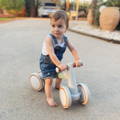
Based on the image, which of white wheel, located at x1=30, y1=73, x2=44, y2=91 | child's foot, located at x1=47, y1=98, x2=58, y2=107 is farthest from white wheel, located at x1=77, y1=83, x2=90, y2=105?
white wheel, located at x1=30, y1=73, x2=44, y2=91

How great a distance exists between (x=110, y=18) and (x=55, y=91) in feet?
15.6

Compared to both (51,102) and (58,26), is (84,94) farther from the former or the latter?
(58,26)

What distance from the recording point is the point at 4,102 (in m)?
2.50

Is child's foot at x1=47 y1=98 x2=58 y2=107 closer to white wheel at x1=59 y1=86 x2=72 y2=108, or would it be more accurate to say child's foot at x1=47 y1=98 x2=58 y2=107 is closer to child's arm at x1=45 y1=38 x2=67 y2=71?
white wheel at x1=59 y1=86 x2=72 y2=108

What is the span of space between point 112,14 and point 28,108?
5.23 meters

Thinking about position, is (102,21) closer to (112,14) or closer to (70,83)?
(112,14)

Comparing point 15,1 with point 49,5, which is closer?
point 15,1

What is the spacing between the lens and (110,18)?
275 inches

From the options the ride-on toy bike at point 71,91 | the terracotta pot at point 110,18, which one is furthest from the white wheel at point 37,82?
the terracotta pot at point 110,18

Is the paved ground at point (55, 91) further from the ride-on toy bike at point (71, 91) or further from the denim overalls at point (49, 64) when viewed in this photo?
the denim overalls at point (49, 64)

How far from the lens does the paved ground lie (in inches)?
90.8

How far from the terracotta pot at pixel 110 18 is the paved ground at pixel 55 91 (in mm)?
1991

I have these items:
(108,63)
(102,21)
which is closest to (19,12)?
(102,21)

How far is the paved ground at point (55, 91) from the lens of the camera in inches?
90.8
